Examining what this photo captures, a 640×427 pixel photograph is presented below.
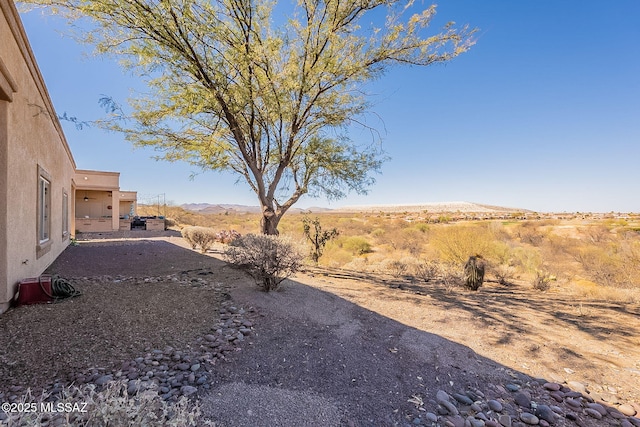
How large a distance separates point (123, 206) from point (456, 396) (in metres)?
28.5

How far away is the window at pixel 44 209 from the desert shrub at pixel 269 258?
5071mm

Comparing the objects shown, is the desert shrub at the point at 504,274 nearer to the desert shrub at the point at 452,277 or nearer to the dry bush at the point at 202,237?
the desert shrub at the point at 452,277

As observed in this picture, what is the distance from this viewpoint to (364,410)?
2523mm

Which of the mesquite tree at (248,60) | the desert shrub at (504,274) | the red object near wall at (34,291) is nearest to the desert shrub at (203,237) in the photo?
the mesquite tree at (248,60)

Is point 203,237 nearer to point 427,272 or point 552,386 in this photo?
point 427,272

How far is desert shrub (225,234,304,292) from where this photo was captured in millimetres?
5082

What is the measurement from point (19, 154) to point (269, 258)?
14.4 feet

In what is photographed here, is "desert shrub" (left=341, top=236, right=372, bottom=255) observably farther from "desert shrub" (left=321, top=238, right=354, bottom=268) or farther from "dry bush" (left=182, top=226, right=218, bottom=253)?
"dry bush" (left=182, top=226, right=218, bottom=253)

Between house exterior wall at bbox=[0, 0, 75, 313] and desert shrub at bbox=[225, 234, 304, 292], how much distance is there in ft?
10.5

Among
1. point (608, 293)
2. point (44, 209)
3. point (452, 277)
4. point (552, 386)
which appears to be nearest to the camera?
point (552, 386)

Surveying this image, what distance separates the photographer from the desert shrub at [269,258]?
5.08 m

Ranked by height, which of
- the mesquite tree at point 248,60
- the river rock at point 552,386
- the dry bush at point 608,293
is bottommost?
the dry bush at point 608,293

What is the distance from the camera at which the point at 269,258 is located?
5.07m

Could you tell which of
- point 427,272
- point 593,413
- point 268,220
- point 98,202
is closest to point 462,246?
point 427,272
